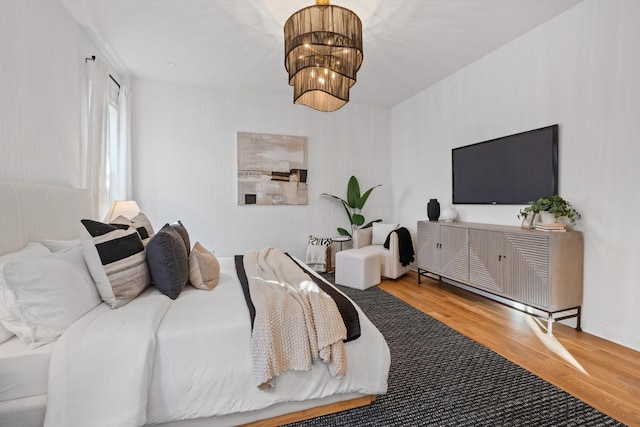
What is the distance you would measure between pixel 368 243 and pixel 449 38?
109 inches

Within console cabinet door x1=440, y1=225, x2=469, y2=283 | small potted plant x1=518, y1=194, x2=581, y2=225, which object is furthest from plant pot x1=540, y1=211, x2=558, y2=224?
console cabinet door x1=440, y1=225, x2=469, y2=283

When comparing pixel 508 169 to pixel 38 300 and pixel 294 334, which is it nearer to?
pixel 294 334

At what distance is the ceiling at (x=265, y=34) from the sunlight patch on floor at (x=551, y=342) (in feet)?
8.84

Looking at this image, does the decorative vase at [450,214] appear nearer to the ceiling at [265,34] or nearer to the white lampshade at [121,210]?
the ceiling at [265,34]

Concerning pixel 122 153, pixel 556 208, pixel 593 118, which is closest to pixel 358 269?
pixel 556 208

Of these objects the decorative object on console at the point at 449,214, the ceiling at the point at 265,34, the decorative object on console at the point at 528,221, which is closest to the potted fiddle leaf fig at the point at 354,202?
the decorative object on console at the point at 449,214

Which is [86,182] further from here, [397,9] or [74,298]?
[397,9]

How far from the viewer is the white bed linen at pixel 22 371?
46.8 inches

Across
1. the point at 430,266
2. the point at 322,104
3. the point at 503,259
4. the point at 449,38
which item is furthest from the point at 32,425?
the point at 449,38

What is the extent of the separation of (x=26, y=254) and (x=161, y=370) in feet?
3.20

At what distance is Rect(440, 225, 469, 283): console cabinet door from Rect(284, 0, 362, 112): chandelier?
1944 millimetres

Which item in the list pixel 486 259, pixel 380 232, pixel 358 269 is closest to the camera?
pixel 486 259

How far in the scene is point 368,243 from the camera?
470cm

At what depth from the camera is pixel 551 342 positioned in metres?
2.40
